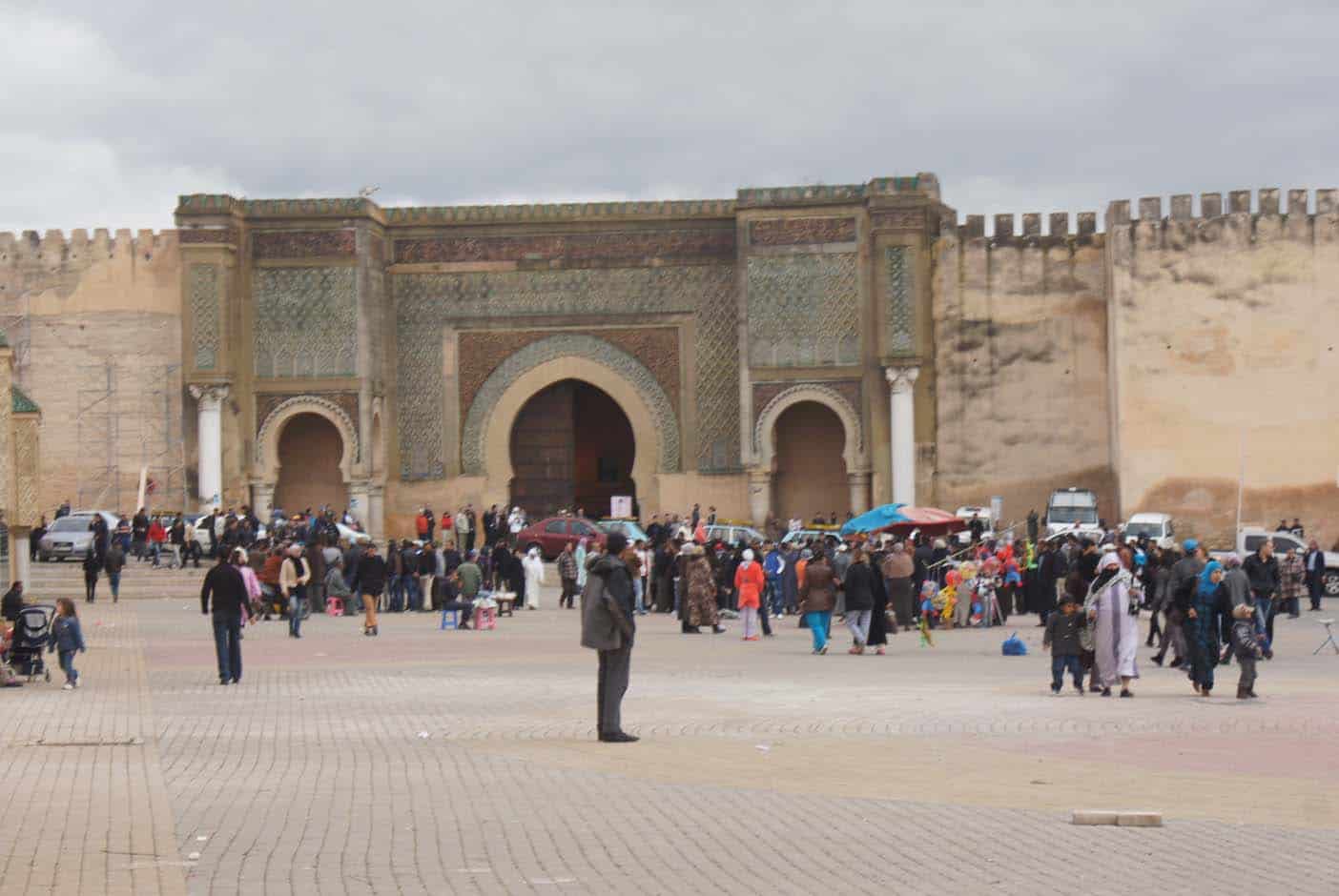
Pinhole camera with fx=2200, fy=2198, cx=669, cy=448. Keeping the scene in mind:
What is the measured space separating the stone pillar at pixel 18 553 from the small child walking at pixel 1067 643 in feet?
36.2

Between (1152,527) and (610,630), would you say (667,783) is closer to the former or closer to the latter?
(610,630)

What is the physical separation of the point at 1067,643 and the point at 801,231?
69.1 ft

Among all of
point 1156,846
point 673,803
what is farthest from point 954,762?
point 1156,846

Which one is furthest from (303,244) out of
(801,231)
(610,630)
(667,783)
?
(667,783)

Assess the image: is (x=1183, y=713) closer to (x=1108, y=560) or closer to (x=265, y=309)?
(x=1108, y=560)

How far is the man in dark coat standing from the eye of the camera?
12.1 metres

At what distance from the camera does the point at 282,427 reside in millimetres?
36844

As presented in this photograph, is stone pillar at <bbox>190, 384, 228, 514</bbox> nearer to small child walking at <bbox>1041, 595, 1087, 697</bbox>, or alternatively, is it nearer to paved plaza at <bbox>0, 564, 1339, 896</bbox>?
paved plaza at <bbox>0, 564, 1339, 896</bbox>

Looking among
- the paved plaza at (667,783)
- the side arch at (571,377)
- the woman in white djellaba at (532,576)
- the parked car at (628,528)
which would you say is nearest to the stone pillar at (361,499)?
the side arch at (571,377)

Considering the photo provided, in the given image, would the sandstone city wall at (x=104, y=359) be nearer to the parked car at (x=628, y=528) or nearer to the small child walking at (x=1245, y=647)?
the parked car at (x=628, y=528)

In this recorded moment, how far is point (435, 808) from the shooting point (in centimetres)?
945

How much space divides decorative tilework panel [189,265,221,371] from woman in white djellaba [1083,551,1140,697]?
2304 cm

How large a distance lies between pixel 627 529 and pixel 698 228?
745cm

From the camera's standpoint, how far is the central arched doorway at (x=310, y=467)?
123ft
